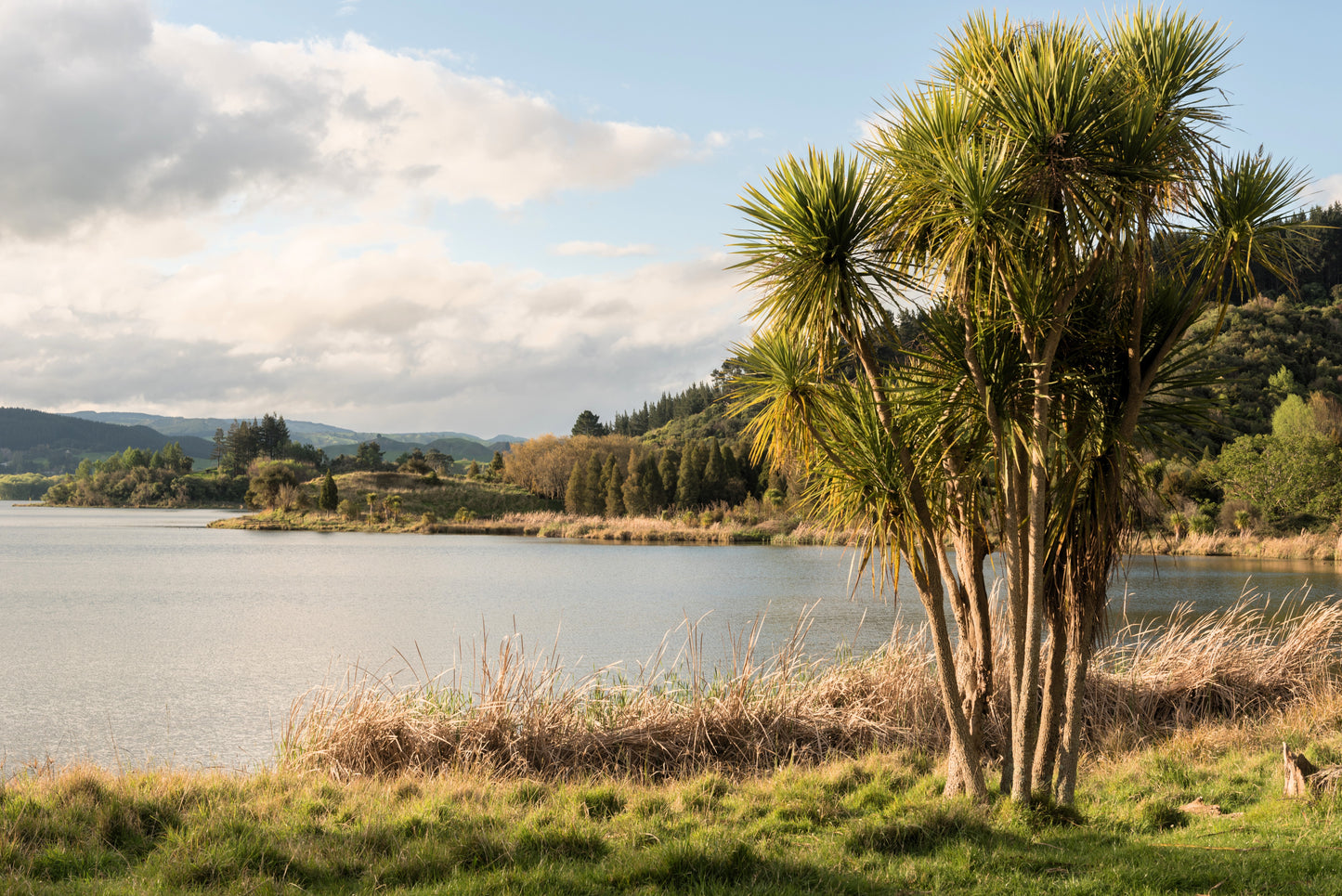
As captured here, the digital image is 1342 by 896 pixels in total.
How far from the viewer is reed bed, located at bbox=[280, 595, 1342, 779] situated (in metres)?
7.39

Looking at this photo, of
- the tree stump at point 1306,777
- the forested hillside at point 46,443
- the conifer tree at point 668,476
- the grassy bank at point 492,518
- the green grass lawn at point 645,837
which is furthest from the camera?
the forested hillside at point 46,443

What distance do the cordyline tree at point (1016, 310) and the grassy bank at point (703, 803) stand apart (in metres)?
0.99

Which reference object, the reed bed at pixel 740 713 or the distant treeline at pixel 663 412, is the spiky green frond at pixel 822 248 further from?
the distant treeline at pixel 663 412

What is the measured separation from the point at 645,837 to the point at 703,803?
985 mm

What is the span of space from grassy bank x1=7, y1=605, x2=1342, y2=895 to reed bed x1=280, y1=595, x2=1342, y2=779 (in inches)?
1.0

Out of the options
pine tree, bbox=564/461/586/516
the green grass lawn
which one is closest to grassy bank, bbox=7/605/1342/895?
the green grass lawn

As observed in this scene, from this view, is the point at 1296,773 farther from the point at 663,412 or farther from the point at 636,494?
the point at 663,412

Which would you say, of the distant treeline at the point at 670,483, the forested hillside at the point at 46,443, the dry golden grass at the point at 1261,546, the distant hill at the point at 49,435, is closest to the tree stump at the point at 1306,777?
the dry golden grass at the point at 1261,546

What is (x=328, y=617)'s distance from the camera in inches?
718

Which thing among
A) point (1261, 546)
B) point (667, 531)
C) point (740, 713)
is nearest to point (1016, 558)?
point (740, 713)

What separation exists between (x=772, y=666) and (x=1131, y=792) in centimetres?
530

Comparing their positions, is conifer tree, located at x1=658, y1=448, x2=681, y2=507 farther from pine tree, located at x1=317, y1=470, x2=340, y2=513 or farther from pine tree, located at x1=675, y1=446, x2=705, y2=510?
pine tree, located at x1=317, y1=470, x2=340, y2=513

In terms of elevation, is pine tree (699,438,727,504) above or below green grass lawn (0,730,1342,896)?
above

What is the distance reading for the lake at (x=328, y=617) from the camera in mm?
9969
